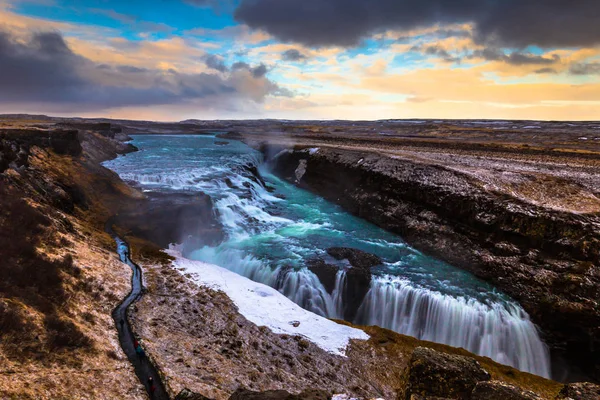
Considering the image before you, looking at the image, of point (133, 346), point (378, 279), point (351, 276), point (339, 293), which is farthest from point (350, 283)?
point (133, 346)

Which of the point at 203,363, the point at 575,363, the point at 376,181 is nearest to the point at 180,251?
the point at 203,363

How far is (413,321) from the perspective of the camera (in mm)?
21203

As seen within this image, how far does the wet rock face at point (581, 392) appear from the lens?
6.88m

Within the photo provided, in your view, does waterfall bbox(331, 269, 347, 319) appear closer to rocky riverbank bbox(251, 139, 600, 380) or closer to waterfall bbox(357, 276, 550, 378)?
waterfall bbox(357, 276, 550, 378)

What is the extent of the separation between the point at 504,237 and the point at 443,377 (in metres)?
22.3

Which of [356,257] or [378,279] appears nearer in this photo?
[378,279]

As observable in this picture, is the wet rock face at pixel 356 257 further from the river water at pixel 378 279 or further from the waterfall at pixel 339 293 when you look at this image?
the waterfall at pixel 339 293

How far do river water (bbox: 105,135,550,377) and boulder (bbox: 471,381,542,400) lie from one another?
1481cm

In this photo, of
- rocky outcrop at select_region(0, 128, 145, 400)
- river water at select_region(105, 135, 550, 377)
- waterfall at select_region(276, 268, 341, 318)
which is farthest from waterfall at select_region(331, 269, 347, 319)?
rocky outcrop at select_region(0, 128, 145, 400)

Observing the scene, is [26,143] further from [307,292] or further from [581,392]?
[581,392]

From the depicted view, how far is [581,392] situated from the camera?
7027mm

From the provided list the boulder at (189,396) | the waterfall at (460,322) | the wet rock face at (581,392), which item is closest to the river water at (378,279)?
the waterfall at (460,322)

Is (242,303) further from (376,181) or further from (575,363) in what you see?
(376,181)

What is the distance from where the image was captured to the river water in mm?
20031
